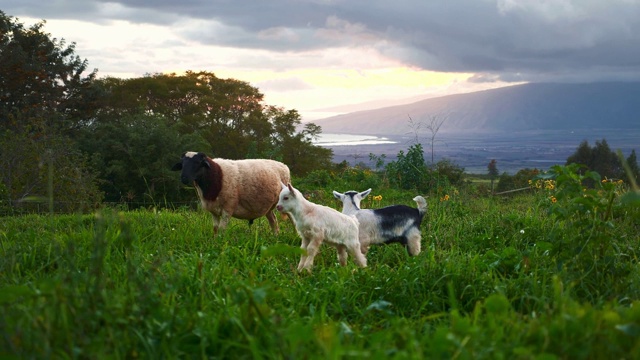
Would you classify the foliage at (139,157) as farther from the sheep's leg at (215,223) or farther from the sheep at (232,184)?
the sheep's leg at (215,223)

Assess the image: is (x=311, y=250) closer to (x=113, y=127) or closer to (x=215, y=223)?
(x=215, y=223)

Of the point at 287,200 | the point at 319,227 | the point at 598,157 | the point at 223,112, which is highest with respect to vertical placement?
the point at 223,112

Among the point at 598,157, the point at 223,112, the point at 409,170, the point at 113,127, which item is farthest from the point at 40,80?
the point at 598,157

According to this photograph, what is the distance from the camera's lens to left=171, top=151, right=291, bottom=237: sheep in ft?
35.0

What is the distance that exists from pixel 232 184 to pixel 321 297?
5.48 metres

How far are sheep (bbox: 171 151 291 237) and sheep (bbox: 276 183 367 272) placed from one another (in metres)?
2.46

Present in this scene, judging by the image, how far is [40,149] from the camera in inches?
691

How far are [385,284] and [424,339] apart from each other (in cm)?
215

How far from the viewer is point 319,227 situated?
7.57 meters

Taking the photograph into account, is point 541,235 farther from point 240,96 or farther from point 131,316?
point 240,96

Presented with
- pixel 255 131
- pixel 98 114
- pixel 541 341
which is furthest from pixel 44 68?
pixel 541 341

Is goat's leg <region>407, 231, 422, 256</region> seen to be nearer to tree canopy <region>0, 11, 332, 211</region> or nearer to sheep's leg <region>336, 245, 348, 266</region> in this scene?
sheep's leg <region>336, 245, 348, 266</region>

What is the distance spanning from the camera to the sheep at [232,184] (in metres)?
10.7

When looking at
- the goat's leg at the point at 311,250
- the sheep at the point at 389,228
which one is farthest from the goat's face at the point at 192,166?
the goat's leg at the point at 311,250
